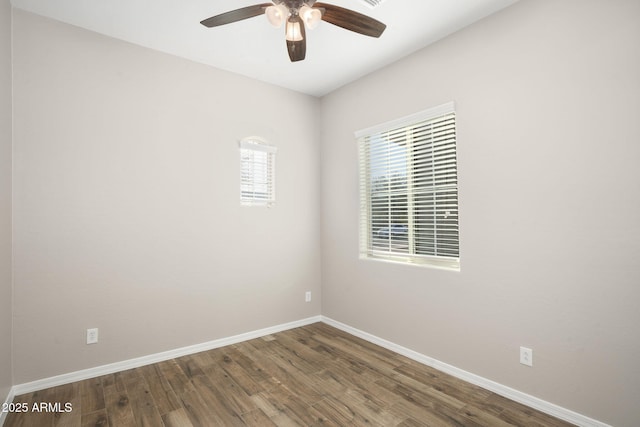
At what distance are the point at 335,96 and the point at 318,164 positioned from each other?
870 millimetres

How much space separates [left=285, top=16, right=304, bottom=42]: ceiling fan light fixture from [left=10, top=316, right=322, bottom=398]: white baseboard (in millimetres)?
2876

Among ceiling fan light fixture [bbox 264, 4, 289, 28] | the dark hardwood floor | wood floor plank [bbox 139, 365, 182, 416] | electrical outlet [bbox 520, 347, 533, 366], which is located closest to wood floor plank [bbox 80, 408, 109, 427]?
the dark hardwood floor

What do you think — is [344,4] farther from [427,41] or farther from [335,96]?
[335,96]

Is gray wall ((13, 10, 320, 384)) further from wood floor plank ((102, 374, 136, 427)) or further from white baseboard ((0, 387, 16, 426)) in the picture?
wood floor plank ((102, 374, 136, 427))

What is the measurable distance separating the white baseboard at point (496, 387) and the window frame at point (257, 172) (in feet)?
6.28

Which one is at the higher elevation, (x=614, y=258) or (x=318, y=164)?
(x=318, y=164)

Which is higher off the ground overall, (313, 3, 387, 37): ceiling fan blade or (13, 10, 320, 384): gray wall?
(313, 3, 387, 37): ceiling fan blade

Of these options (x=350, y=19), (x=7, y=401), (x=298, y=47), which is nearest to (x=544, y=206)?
(x=350, y=19)

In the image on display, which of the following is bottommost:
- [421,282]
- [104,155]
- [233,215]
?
[421,282]

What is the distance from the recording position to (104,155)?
107 inches

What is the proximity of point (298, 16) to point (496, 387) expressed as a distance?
290 centimetres

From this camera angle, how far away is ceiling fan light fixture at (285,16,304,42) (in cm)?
187

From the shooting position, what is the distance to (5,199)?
2.20 m

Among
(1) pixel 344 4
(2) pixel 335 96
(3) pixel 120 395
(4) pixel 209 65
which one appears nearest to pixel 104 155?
(4) pixel 209 65
